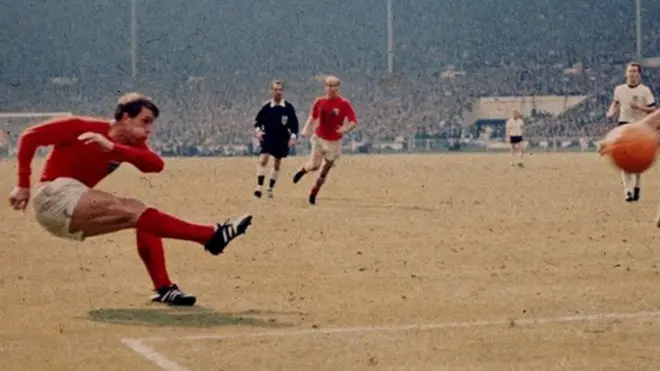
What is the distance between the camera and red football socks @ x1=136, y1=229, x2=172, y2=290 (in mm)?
10273

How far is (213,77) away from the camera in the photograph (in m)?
81.9

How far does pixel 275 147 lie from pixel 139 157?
15310 millimetres

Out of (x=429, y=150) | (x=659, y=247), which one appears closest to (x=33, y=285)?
(x=659, y=247)

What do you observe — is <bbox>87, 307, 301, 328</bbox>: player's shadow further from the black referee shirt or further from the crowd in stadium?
the crowd in stadium

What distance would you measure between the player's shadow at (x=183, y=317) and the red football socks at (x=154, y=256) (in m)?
0.38

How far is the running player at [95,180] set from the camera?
952 centimetres

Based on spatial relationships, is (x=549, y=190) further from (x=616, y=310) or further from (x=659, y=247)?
(x=616, y=310)

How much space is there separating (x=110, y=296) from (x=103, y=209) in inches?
57.9

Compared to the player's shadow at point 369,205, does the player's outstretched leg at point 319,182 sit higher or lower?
higher

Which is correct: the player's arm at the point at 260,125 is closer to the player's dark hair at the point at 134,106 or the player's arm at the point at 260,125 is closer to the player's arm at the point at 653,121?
the player's dark hair at the point at 134,106

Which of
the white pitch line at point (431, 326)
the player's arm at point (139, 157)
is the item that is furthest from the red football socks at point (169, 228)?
the white pitch line at point (431, 326)

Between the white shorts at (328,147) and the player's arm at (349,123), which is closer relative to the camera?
the player's arm at (349,123)

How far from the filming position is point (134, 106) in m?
9.74

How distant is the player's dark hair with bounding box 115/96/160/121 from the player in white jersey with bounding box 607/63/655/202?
13182 mm
